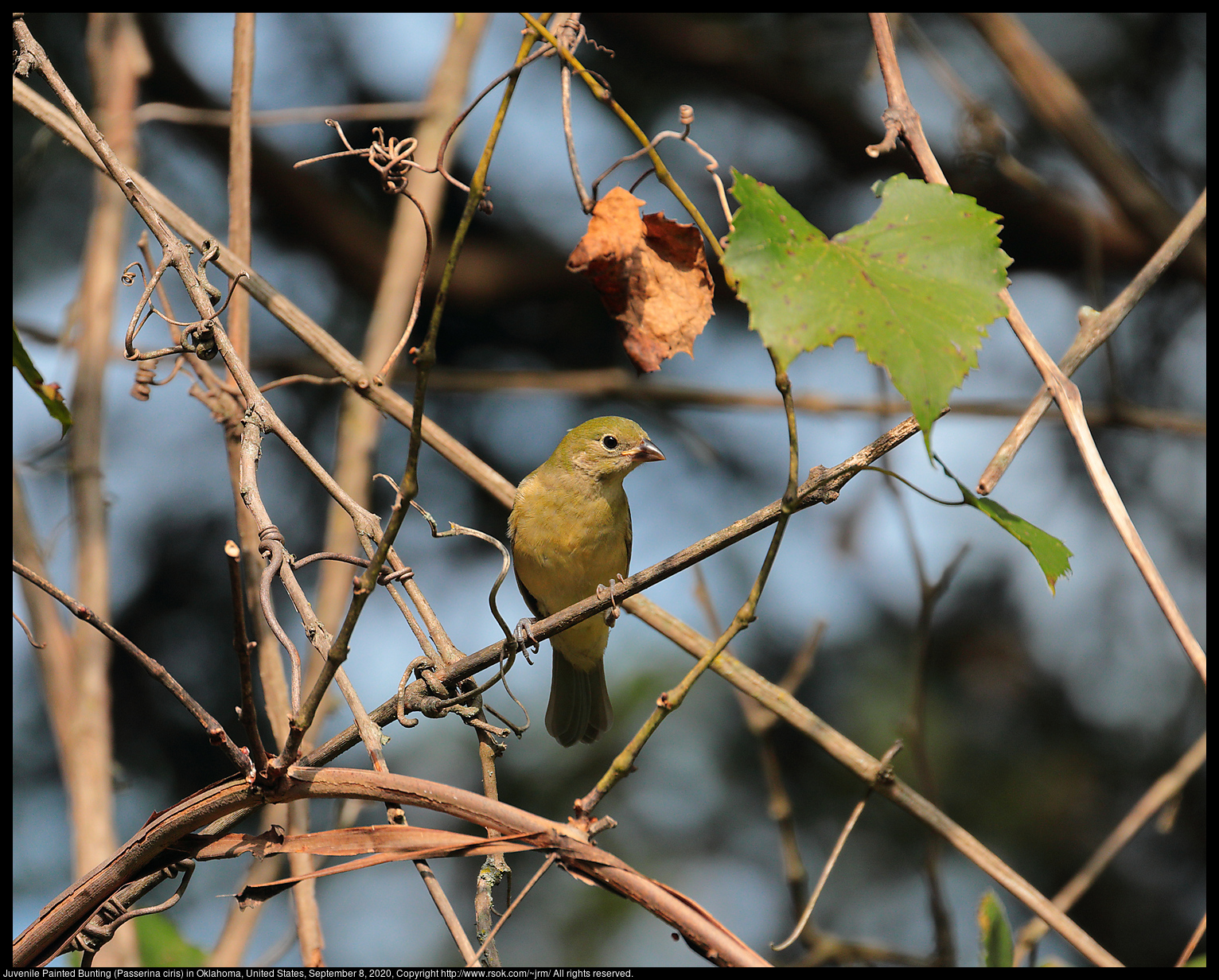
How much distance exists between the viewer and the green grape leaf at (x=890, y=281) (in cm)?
138

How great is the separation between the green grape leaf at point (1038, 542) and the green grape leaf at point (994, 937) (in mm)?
574

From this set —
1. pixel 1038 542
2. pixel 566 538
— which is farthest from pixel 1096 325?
pixel 566 538

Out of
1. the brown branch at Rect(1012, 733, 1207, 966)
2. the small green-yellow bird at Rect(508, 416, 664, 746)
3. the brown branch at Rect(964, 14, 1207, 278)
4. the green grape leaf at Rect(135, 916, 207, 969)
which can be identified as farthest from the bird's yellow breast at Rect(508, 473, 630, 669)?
the brown branch at Rect(964, 14, 1207, 278)

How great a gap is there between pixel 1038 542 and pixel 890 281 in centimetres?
59

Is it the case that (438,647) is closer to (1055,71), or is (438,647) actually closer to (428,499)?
(428,499)

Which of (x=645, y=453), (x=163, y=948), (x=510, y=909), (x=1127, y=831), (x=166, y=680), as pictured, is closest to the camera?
(x=510, y=909)

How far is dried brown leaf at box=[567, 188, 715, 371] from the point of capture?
6.62 feet

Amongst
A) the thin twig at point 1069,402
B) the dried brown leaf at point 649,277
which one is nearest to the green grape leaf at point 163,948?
the dried brown leaf at point 649,277

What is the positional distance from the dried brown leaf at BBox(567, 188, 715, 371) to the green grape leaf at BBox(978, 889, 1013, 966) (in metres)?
1.18

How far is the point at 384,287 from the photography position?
12.7ft

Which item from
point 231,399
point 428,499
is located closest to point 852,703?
point 428,499

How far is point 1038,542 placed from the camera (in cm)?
175

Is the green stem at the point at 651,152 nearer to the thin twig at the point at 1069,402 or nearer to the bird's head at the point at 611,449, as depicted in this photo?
the thin twig at the point at 1069,402

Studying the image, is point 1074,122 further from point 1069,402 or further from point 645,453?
point 1069,402
